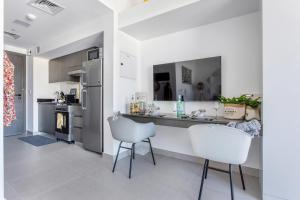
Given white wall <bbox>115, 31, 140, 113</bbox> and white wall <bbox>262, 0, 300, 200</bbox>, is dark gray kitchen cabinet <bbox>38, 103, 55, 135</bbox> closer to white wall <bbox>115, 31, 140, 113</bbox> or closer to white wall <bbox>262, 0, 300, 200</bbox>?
white wall <bbox>115, 31, 140, 113</bbox>

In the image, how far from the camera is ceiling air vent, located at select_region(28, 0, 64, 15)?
245cm

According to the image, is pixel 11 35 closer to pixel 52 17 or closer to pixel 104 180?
pixel 52 17

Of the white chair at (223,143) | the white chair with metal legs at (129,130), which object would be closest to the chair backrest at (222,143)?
the white chair at (223,143)

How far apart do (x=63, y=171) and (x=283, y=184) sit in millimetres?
2598

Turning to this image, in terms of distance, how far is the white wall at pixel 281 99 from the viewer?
4.76 ft

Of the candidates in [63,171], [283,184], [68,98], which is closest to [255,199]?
[283,184]

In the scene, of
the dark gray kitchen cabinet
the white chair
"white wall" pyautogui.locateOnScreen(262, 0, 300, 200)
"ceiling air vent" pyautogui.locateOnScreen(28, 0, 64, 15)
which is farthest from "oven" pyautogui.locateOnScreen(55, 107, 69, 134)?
"white wall" pyautogui.locateOnScreen(262, 0, 300, 200)

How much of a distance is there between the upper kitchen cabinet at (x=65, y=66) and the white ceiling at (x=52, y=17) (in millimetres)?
577

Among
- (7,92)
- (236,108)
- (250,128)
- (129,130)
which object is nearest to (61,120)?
(7,92)

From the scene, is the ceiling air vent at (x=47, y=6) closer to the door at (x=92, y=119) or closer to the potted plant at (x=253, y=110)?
the door at (x=92, y=119)

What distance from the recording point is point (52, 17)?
2.85 metres

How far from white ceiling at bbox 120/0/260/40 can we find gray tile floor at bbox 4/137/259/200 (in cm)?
219

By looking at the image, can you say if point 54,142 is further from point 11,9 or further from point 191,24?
point 191,24

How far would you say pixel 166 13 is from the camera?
86.1 inches
